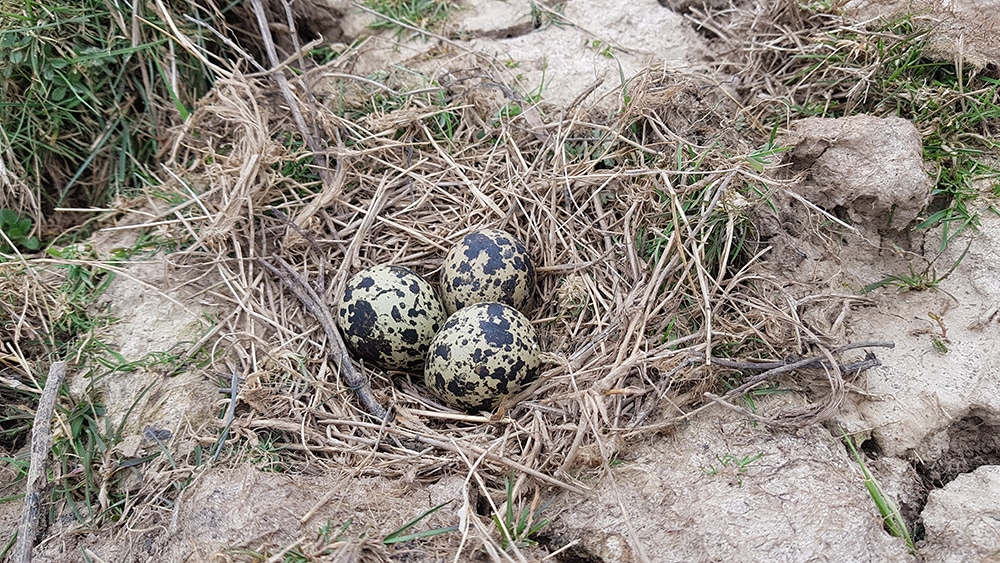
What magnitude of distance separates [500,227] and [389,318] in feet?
2.31

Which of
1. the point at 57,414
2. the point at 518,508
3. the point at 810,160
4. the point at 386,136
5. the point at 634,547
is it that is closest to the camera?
the point at 634,547

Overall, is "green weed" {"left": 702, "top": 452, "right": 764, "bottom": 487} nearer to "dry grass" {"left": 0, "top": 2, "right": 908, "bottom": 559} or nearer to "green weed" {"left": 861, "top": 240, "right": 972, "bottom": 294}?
"dry grass" {"left": 0, "top": 2, "right": 908, "bottom": 559}

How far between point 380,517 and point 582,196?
1667 millimetres

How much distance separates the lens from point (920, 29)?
124 inches

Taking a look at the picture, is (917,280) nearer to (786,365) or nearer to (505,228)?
(786,365)

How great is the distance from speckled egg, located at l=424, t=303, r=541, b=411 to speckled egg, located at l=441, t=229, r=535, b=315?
0.13 metres

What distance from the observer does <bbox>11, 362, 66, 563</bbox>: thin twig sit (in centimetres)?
235

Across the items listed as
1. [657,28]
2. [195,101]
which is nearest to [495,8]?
[657,28]

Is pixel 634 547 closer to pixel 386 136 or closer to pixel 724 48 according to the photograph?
pixel 386 136

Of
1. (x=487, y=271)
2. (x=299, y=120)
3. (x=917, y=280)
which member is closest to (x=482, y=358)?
(x=487, y=271)

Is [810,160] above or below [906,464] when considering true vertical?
above

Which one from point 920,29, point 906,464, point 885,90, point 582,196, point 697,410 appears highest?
point 920,29

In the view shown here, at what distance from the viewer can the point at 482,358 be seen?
8.92 ft

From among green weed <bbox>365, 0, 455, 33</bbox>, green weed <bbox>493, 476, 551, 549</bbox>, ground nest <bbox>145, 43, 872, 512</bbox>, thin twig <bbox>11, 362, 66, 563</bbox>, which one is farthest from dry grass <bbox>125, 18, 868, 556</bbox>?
thin twig <bbox>11, 362, 66, 563</bbox>
